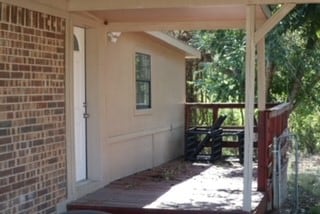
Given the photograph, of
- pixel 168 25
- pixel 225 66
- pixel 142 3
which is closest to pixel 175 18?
pixel 168 25

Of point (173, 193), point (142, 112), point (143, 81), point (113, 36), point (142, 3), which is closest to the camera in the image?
point (142, 3)

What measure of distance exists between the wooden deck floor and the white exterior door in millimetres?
525

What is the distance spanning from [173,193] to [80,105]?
189cm

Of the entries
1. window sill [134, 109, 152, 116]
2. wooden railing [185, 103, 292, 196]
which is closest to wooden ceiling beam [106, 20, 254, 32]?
wooden railing [185, 103, 292, 196]

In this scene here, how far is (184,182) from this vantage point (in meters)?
10.4

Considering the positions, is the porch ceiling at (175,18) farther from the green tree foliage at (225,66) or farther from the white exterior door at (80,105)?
the green tree foliage at (225,66)

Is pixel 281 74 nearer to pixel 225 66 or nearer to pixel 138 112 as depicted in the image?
pixel 225 66

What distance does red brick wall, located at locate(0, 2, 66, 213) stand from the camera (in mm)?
6688

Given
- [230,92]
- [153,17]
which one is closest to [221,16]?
[153,17]

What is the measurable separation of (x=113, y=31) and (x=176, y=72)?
18.5 feet

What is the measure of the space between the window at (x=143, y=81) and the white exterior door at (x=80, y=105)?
2698 mm

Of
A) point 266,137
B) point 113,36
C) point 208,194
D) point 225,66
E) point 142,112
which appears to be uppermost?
point 113,36

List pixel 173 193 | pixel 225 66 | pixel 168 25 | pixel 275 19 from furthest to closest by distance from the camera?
pixel 225 66 → pixel 168 25 → pixel 173 193 → pixel 275 19

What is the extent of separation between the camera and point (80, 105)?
9.19 m
